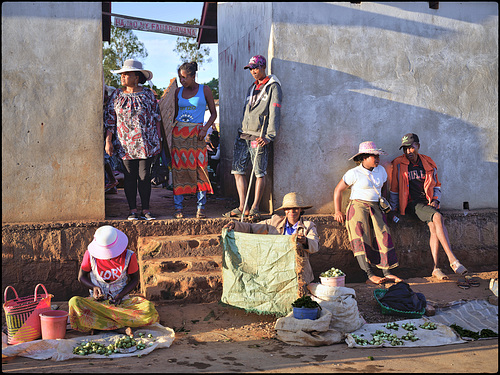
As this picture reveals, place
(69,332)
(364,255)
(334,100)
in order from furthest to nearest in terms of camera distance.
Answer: (334,100) → (364,255) → (69,332)

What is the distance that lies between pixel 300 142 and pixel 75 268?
3.30m

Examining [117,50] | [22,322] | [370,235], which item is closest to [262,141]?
[370,235]

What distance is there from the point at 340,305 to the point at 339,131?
2.83 metres

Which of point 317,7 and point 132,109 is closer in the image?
point 132,109

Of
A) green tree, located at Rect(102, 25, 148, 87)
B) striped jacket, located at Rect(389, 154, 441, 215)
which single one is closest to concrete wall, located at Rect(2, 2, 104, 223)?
striped jacket, located at Rect(389, 154, 441, 215)

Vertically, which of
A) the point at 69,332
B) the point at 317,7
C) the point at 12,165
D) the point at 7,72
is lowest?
the point at 69,332

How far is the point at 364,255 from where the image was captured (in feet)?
21.7

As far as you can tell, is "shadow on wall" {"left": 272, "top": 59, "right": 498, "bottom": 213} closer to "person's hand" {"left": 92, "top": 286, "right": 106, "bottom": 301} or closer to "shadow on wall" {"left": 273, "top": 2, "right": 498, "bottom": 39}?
"shadow on wall" {"left": 273, "top": 2, "right": 498, "bottom": 39}

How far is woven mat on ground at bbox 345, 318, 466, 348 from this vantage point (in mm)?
4826

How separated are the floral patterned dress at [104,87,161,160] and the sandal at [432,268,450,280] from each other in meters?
4.06

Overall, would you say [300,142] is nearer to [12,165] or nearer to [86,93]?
[86,93]

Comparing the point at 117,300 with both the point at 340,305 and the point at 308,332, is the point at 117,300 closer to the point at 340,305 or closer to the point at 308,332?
the point at 308,332

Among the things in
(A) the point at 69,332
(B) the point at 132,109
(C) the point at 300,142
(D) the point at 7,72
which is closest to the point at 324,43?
(C) the point at 300,142

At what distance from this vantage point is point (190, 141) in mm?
6680
